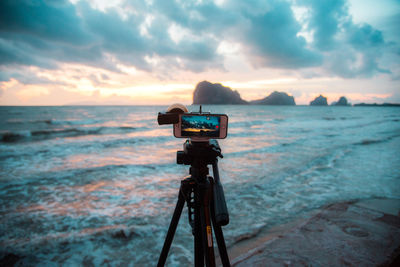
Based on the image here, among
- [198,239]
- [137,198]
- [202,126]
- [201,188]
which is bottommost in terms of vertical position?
[137,198]

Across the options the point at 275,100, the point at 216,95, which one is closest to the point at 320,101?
the point at 275,100

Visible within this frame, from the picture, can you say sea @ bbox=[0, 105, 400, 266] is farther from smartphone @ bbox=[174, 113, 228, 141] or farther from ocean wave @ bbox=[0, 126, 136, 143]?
ocean wave @ bbox=[0, 126, 136, 143]

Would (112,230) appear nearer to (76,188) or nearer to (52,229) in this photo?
(52,229)

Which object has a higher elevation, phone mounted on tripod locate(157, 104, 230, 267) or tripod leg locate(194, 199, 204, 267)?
phone mounted on tripod locate(157, 104, 230, 267)

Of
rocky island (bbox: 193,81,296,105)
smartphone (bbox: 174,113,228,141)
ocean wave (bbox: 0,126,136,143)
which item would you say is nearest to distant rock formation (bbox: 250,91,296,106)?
rocky island (bbox: 193,81,296,105)

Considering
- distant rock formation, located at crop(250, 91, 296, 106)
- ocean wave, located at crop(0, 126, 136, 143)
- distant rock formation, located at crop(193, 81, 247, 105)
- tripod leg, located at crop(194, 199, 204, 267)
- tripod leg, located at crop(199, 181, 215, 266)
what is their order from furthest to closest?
distant rock formation, located at crop(250, 91, 296, 106) → distant rock formation, located at crop(193, 81, 247, 105) → ocean wave, located at crop(0, 126, 136, 143) → tripod leg, located at crop(194, 199, 204, 267) → tripod leg, located at crop(199, 181, 215, 266)

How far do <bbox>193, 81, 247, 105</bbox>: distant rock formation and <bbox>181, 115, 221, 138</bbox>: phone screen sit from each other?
13460cm

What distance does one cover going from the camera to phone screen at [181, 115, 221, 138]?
4.22 ft

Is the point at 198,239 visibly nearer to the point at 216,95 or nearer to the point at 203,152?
the point at 203,152

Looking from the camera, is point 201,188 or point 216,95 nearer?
point 201,188

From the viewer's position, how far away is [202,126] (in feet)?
4.25

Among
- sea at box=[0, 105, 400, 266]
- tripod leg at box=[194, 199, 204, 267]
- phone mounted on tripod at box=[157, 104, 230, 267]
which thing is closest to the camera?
phone mounted on tripod at box=[157, 104, 230, 267]

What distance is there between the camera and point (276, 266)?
1.90 metres

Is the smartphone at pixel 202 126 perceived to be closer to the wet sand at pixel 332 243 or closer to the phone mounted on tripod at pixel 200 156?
the phone mounted on tripod at pixel 200 156
